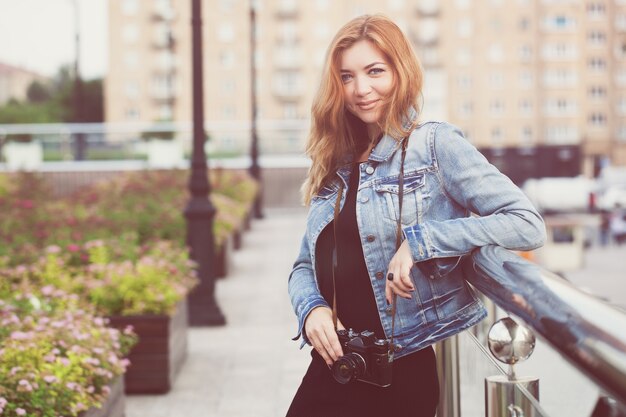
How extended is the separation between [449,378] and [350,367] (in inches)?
34.7

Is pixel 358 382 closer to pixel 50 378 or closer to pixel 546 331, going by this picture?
pixel 546 331

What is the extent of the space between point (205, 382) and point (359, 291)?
4449 millimetres

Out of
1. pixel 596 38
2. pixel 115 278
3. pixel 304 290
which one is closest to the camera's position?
pixel 304 290

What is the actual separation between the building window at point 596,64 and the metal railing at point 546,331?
9908 centimetres

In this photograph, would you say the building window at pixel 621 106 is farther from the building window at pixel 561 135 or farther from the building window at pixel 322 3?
the building window at pixel 322 3

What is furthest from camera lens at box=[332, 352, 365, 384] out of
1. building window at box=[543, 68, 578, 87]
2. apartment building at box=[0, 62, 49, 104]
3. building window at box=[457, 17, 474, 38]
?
apartment building at box=[0, 62, 49, 104]

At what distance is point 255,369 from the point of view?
7258 mm

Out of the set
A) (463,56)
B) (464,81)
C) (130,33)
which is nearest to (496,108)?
(464,81)

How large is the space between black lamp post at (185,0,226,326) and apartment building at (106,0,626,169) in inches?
3188

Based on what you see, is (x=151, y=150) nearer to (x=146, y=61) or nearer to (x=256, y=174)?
(x=256, y=174)

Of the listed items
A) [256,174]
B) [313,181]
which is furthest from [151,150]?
[313,181]

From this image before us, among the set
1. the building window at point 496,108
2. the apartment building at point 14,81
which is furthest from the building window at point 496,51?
the apartment building at point 14,81

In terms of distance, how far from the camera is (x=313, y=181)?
276 centimetres

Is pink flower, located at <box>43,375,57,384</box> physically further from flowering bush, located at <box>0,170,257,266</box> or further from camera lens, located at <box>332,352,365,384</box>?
flowering bush, located at <box>0,170,257,266</box>
